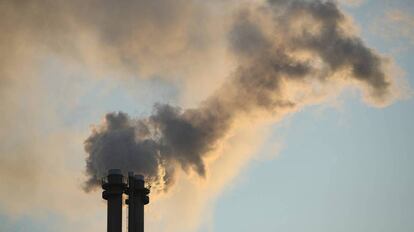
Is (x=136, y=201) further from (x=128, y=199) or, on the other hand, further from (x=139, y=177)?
(x=139, y=177)

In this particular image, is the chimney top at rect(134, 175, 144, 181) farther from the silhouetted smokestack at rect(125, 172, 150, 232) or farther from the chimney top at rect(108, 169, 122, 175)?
the chimney top at rect(108, 169, 122, 175)

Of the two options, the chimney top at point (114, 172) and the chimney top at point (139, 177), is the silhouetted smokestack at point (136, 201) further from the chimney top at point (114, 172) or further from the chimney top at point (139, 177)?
the chimney top at point (114, 172)

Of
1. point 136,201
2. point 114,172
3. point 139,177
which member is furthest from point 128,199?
point 114,172

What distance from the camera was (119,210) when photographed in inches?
2370

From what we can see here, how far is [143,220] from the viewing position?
62.9m

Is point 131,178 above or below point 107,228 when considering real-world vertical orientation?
above

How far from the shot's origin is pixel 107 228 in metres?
59.4

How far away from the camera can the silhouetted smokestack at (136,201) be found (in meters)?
62.1

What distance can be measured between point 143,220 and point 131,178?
365cm

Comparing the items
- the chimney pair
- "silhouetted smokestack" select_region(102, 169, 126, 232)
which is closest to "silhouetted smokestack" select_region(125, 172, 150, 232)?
the chimney pair

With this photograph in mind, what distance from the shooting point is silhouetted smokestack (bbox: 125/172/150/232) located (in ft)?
204

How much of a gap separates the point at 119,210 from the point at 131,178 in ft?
12.3

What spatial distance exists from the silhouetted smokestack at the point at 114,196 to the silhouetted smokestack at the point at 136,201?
4.46 ft

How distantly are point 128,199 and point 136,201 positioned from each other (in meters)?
0.69
